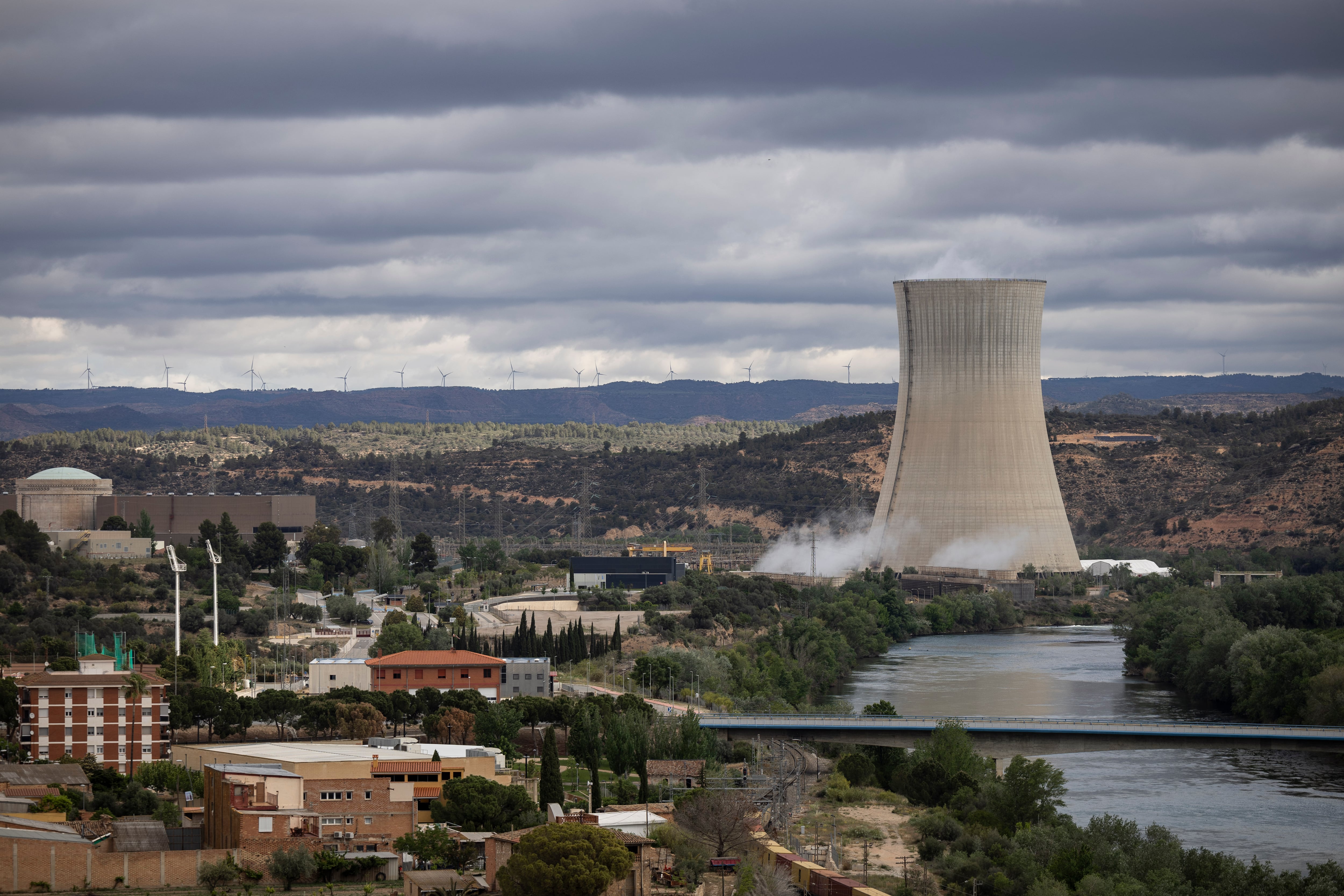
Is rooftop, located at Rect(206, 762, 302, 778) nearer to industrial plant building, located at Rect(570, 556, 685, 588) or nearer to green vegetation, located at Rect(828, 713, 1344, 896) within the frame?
green vegetation, located at Rect(828, 713, 1344, 896)

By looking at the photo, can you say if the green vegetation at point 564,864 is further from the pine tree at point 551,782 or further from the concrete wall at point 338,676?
the concrete wall at point 338,676

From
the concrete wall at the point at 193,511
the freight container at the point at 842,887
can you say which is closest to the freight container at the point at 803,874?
the freight container at the point at 842,887

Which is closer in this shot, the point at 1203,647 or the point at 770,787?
the point at 770,787

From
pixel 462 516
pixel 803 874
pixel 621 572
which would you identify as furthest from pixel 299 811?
pixel 462 516

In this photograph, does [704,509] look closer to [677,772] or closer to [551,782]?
[677,772]

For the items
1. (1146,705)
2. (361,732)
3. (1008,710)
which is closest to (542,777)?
(361,732)

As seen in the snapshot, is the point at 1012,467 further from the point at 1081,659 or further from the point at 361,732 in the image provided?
the point at 361,732

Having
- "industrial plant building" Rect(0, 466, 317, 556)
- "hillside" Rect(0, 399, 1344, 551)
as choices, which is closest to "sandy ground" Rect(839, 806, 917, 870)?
"industrial plant building" Rect(0, 466, 317, 556)
